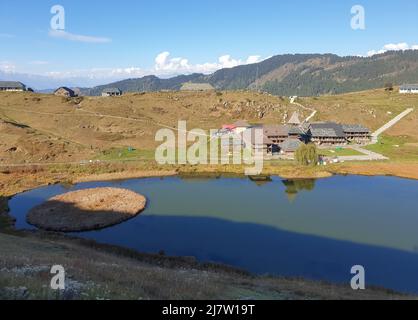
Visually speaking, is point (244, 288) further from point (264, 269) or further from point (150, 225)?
point (150, 225)

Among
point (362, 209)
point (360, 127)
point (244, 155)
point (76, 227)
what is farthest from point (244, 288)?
point (360, 127)

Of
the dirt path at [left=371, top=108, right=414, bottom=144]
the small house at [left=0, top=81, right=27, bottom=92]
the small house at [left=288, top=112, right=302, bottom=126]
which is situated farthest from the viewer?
the small house at [left=0, top=81, right=27, bottom=92]

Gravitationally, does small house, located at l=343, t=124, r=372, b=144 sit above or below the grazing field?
above

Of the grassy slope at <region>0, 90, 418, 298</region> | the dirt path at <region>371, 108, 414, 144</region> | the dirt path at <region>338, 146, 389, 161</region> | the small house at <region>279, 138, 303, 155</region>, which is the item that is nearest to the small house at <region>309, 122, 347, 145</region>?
the dirt path at <region>371, 108, 414, 144</region>

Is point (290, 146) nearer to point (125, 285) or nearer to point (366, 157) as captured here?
point (366, 157)

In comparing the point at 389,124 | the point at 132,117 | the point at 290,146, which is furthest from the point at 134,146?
the point at 389,124

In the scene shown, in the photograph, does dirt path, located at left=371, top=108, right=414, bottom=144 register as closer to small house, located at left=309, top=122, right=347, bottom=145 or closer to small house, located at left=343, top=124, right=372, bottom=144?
small house, located at left=343, top=124, right=372, bottom=144
